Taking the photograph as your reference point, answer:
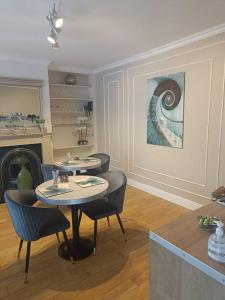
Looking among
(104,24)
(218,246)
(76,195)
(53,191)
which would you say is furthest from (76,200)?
(104,24)

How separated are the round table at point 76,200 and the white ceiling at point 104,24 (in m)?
1.78

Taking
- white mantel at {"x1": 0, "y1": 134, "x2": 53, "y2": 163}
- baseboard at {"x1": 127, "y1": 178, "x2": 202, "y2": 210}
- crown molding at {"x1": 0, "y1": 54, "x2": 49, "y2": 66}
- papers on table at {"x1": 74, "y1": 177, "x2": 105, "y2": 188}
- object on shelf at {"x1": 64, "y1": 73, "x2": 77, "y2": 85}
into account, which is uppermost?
crown molding at {"x1": 0, "y1": 54, "x2": 49, "y2": 66}

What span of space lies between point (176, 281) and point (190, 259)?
190 millimetres

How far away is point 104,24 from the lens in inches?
97.7

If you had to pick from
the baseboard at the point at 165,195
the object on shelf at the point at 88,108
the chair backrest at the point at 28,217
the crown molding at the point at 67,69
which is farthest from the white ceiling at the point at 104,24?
the baseboard at the point at 165,195

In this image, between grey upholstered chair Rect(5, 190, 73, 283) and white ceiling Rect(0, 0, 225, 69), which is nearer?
grey upholstered chair Rect(5, 190, 73, 283)

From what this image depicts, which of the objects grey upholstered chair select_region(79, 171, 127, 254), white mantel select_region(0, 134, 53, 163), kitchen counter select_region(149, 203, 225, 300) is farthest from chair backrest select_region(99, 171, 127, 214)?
white mantel select_region(0, 134, 53, 163)

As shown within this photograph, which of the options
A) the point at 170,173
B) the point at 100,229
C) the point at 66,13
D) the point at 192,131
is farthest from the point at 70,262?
the point at 66,13

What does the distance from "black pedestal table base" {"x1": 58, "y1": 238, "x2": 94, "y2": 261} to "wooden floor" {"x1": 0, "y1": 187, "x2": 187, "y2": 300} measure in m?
0.06

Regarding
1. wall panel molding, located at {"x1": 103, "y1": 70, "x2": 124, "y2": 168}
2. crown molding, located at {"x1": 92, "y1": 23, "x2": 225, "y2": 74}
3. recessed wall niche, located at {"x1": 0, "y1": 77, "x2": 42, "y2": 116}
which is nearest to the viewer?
crown molding, located at {"x1": 92, "y1": 23, "x2": 225, "y2": 74}

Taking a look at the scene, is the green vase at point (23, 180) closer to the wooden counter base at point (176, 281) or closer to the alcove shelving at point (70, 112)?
the alcove shelving at point (70, 112)

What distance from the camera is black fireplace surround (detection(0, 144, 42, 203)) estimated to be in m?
3.79

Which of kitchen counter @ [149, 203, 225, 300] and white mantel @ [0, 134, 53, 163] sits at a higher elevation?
white mantel @ [0, 134, 53, 163]

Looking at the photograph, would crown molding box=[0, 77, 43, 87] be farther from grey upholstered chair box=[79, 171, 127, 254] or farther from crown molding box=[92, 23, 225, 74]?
grey upholstered chair box=[79, 171, 127, 254]
